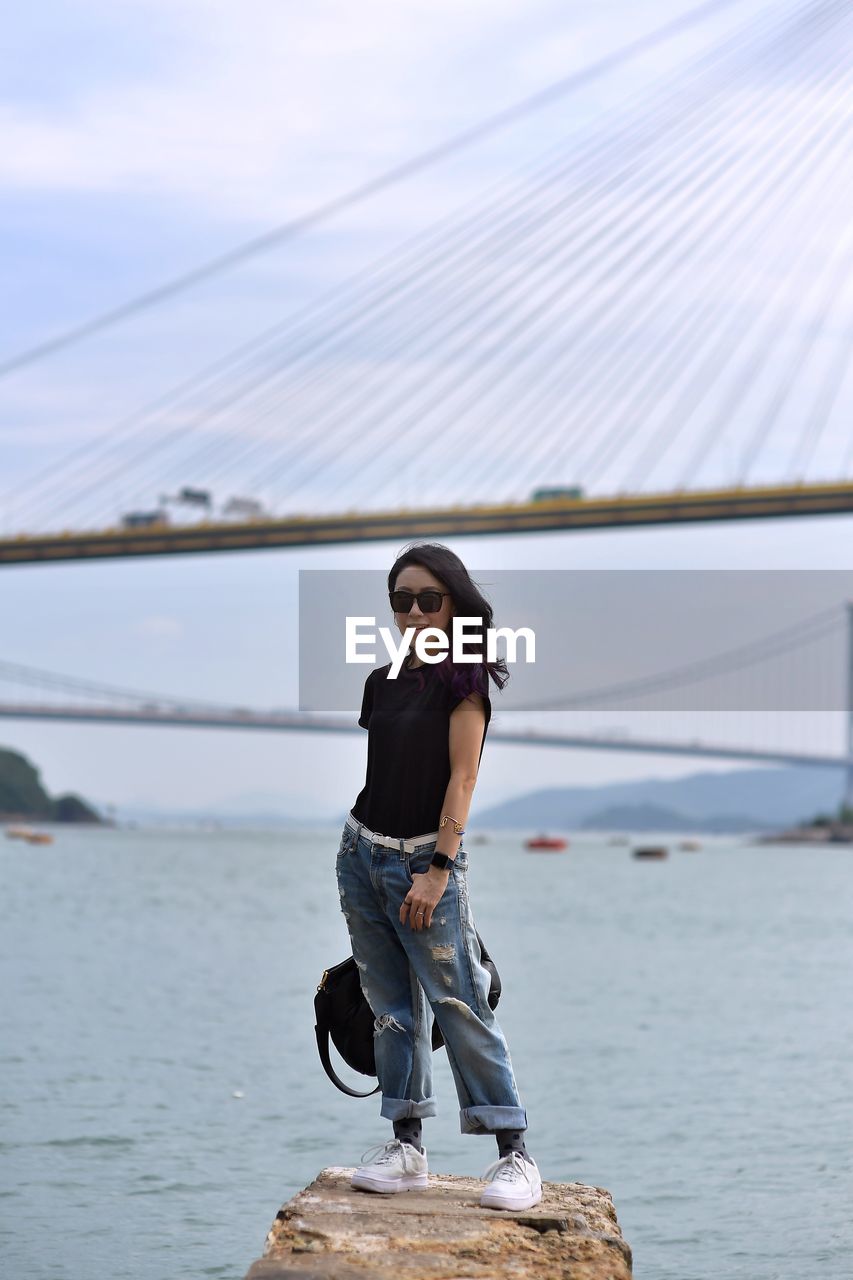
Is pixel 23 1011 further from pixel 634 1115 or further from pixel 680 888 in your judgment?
pixel 680 888

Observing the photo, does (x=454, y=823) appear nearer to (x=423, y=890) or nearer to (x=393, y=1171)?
(x=423, y=890)

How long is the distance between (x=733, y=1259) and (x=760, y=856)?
74.2 metres

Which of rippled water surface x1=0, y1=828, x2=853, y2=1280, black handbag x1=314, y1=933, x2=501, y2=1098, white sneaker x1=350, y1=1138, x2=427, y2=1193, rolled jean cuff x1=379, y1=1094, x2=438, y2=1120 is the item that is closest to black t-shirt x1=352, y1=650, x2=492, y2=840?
black handbag x1=314, y1=933, x2=501, y2=1098

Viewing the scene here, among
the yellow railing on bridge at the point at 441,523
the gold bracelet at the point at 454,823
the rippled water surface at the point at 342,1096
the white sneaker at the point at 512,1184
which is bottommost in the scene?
the rippled water surface at the point at 342,1096

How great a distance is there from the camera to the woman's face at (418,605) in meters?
3.37

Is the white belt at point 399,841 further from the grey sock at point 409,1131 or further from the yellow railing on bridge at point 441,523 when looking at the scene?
the yellow railing on bridge at point 441,523

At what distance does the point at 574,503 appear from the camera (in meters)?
21.1

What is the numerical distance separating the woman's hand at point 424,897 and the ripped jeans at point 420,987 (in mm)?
34

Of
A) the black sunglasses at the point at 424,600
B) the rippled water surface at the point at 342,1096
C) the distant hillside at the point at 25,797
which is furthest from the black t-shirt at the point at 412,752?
the distant hillside at the point at 25,797

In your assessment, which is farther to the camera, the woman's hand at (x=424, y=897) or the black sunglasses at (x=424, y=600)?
the black sunglasses at (x=424, y=600)

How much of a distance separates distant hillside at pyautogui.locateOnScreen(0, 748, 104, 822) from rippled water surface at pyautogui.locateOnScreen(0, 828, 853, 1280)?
60.0m

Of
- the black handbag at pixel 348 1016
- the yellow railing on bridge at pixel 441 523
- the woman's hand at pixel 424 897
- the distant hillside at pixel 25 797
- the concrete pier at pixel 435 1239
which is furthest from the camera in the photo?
the distant hillside at pixel 25 797

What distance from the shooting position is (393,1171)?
11.2 feet

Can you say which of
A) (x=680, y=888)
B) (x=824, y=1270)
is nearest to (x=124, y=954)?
(x=824, y=1270)
